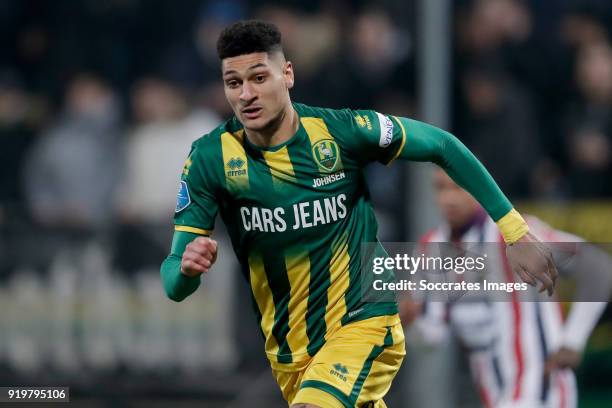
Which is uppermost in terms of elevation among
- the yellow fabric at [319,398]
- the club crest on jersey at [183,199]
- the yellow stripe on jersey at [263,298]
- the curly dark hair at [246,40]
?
the curly dark hair at [246,40]

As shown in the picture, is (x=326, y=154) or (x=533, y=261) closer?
(x=533, y=261)

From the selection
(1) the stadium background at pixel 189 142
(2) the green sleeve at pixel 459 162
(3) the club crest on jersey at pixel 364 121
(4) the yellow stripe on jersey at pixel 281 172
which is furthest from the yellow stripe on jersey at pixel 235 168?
(1) the stadium background at pixel 189 142

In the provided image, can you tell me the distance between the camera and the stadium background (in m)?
8.77

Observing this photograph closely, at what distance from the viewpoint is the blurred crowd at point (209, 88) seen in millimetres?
8844

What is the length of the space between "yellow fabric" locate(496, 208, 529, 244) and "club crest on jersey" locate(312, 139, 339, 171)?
732 millimetres

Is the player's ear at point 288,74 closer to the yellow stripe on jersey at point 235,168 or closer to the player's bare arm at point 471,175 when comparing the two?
the yellow stripe on jersey at point 235,168

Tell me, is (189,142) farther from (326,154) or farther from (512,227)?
(512,227)

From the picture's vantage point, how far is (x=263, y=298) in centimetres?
547

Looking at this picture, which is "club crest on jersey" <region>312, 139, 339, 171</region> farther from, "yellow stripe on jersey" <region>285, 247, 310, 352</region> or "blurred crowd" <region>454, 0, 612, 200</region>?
"blurred crowd" <region>454, 0, 612, 200</region>

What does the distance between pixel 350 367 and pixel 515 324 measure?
2387 millimetres

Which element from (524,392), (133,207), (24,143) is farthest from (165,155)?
(524,392)

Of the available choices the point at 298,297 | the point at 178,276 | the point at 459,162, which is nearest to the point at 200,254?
the point at 178,276

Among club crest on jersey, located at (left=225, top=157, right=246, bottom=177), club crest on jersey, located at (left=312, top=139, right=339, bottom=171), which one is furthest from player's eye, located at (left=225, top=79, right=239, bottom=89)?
club crest on jersey, located at (left=312, top=139, right=339, bottom=171)

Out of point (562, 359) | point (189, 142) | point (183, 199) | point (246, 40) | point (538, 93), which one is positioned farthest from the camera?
point (189, 142)
